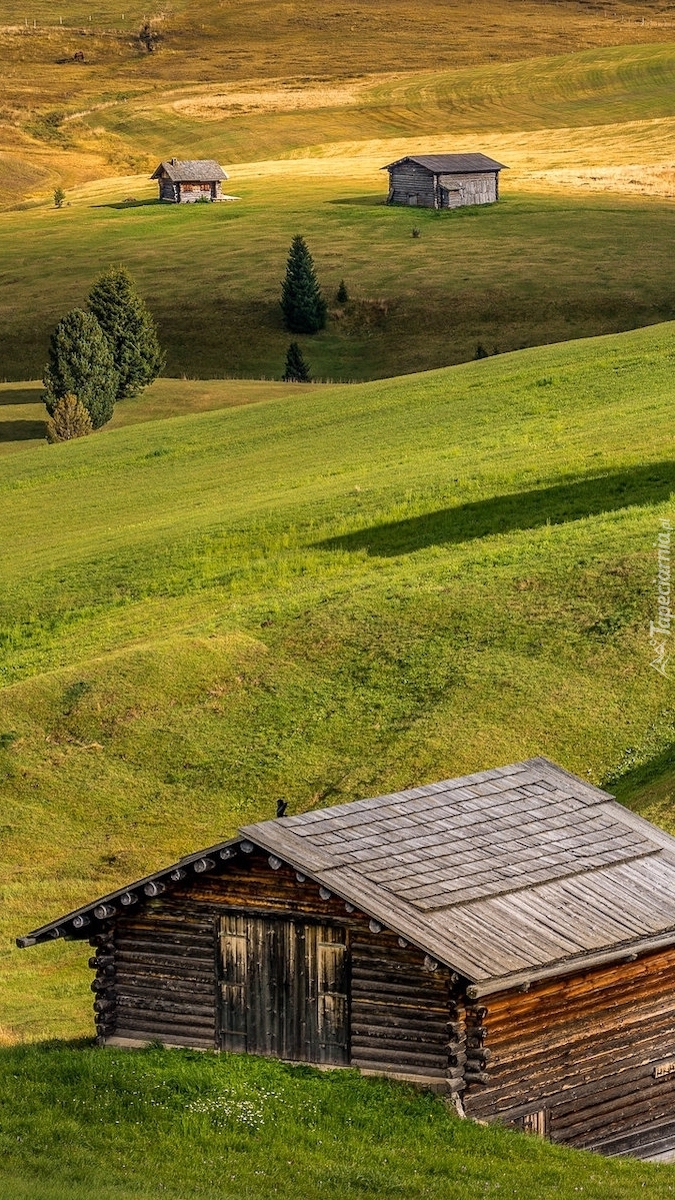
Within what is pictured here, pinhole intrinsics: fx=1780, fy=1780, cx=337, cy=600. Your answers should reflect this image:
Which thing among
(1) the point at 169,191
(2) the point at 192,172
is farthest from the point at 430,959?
(1) the point at 169,191

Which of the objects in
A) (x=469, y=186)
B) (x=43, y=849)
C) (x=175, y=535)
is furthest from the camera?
(x=469, y=186)

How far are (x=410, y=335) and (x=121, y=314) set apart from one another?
18.4m

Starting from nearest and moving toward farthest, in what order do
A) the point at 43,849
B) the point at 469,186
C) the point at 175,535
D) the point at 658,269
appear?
the point at 43,849 < the point at 175,535 < the point at 658,269 < the point at 469,186

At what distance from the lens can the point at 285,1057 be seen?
76.4 ft

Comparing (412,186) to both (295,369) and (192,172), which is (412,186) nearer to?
(192,172)


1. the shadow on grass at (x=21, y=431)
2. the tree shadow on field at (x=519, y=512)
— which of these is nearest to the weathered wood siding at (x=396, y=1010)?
the tree shadow on field at (x=519, y=512)

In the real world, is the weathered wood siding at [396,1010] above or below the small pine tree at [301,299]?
above

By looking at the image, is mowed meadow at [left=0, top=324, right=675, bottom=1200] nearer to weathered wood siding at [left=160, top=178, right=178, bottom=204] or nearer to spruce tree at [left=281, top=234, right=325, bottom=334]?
spruce tree at [left=281, top=234, right=325, bottom=334]

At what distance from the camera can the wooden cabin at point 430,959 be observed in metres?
22.2

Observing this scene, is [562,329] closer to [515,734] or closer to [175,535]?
[175,535]

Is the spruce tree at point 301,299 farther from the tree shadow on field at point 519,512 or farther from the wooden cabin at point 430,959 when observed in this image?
the wooden cabin at point 430,959

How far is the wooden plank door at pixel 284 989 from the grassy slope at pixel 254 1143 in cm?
50

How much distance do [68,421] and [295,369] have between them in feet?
58.3

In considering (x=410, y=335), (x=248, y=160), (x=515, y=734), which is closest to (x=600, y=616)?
(x=515, y=734)
